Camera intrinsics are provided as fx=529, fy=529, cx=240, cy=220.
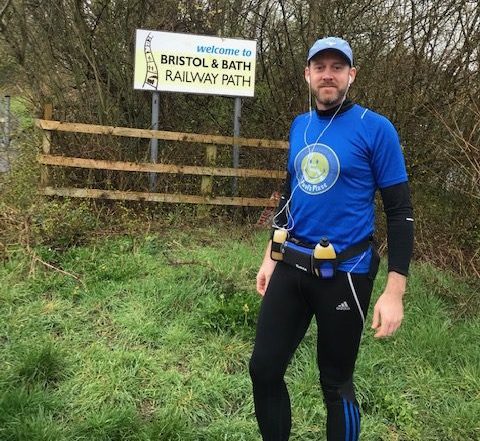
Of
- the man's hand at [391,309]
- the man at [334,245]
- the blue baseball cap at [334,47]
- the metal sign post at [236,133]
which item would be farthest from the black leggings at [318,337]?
the metal sign post at [236,133]

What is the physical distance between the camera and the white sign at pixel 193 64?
726 centimetres

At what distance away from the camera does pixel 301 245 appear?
2.35m

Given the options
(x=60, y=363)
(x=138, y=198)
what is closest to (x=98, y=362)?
(x=60, y=363)

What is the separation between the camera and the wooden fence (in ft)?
22.5

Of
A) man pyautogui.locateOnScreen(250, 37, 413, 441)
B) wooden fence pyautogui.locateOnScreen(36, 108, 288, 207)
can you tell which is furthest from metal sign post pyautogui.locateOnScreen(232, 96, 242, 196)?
man pyautogui.locateOnScreen(250, 37, 413, 441)

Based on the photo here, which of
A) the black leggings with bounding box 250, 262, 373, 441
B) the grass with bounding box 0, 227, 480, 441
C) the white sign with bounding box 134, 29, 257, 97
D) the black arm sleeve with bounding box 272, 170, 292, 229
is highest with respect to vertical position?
the white sign with bounding box 134, 29, 257, 97

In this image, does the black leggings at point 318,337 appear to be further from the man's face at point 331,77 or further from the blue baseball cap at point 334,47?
the blue baseball cap at point 334,47

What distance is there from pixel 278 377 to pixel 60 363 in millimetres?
1743

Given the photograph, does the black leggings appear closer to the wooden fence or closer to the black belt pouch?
the black belt pouch

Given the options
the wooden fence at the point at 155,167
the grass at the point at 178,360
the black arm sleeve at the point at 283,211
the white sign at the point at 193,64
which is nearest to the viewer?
the black arm sleeve at the point at 283,211

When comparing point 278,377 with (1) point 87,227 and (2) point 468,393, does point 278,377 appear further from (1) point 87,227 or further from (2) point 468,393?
(1) point 87,227

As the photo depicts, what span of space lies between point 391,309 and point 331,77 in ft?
3.31

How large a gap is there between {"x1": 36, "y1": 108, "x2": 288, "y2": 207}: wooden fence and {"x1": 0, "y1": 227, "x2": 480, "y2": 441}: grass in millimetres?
1966

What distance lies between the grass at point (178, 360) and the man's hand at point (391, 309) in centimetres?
121
